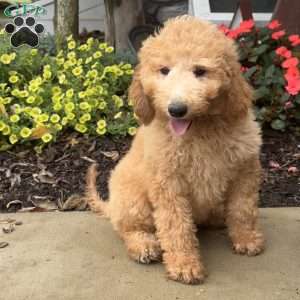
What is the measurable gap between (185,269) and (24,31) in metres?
3.14

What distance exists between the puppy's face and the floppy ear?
2cm

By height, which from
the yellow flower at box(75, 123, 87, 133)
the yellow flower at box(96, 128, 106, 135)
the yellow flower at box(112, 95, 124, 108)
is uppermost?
the yellow flower at box(112, 95, 124, 108)

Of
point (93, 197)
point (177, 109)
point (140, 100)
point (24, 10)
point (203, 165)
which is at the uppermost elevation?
point (24, 10)

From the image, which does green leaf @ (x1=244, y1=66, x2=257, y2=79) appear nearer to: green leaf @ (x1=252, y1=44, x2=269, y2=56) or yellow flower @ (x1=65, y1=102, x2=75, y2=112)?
green leaf @ (x1=252, y1=44, x2=269, y2=56)

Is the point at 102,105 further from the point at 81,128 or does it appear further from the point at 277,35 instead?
the point at 277,35

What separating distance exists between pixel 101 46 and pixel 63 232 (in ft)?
8.20

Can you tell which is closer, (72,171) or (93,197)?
(93,197)

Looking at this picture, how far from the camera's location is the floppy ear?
3.27m

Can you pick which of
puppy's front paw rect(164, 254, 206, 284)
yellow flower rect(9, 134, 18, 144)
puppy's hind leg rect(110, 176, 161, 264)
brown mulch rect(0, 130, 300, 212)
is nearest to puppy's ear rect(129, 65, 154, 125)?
puppy's hind leg rect(110, 176, 161, 264)

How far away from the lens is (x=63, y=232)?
4.08 metres

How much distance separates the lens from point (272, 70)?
5262 millimetres

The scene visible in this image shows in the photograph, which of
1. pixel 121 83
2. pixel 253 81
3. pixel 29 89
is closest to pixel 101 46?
pixel 121 83

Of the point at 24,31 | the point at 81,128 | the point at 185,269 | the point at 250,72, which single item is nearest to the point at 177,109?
the point at 185,269

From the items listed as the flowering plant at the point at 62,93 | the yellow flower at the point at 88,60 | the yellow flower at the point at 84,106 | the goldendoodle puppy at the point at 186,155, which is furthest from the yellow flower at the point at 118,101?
the goldendoodle puppy at the point at 186,155
